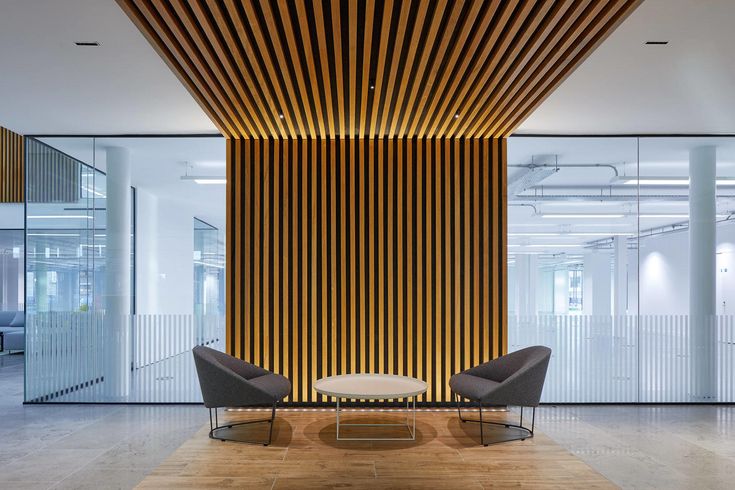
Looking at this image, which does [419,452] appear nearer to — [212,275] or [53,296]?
[212,275]

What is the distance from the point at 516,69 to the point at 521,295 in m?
2.98

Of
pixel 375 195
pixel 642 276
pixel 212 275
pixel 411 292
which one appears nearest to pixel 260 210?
pixel 212 275

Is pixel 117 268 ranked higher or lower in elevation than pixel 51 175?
lower

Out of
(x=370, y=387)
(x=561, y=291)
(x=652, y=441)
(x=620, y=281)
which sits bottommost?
(x=652, y=441)

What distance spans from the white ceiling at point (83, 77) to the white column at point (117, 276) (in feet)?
1.72

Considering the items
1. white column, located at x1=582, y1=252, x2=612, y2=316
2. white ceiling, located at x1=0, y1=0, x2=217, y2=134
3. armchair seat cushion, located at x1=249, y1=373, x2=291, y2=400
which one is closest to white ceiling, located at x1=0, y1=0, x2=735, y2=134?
white ceiling, located at x1=0, y1=0, x2=217, y2=134

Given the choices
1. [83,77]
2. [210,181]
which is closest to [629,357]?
[210,181]

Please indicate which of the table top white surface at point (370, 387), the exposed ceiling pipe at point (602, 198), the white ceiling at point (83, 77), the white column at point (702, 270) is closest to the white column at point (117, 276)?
the white ceiling at point (83, 77)

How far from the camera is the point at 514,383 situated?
191 inches

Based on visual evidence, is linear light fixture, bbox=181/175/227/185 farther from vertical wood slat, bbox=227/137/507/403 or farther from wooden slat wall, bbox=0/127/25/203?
wooden slat wall, bbox=0/127/25/203

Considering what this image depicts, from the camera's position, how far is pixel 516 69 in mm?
4176

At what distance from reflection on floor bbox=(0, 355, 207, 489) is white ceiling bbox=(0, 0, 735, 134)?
10.6 ft

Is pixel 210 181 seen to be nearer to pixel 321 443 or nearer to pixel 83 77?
pixel 83 77

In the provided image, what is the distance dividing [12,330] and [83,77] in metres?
8.14
